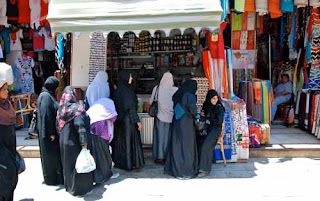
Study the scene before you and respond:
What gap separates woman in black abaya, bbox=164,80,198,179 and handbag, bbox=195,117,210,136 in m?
0.23

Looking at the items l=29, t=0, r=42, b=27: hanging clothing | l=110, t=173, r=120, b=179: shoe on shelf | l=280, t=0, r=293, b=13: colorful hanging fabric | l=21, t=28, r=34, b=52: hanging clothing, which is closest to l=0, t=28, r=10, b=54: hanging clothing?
l=21, t=28, r=34, b=52: hanging clothing

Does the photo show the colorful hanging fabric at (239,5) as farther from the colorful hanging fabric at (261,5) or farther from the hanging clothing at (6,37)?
the hanging clothing at (6,37)

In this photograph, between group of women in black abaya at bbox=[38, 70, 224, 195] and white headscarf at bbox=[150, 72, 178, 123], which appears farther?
white headscarf at bbox=[150, 72, 178, 123]

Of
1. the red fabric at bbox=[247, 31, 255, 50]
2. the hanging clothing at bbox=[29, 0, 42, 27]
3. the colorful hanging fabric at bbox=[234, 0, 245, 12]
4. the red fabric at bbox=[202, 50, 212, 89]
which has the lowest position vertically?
the red fabric at bbox=[202, 50, 212, 89]

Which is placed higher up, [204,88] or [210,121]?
[204,88]

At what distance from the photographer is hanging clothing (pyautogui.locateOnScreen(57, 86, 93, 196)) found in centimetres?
385

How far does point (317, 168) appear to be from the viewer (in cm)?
491

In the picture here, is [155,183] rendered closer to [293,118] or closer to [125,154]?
[125,154]

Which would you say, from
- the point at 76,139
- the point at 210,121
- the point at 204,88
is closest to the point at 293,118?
the point at 204,88

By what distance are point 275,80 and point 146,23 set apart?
4989 millimetres

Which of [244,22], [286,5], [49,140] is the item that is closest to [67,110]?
[49,140]

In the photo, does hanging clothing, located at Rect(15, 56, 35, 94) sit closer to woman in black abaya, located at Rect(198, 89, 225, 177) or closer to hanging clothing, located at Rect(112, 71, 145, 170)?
hanging clothing, located at Rect(112, 71, 145, 170)

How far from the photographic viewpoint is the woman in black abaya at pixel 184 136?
4527mm

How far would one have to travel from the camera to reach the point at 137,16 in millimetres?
4477
